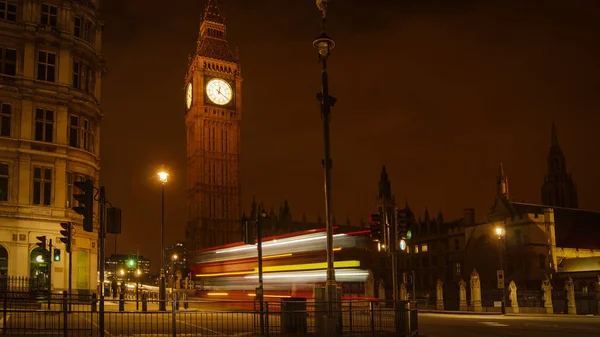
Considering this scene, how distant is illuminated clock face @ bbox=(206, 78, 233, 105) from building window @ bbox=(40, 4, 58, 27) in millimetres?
76628

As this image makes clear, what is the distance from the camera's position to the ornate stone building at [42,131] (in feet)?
118

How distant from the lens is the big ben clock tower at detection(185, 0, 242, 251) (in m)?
116

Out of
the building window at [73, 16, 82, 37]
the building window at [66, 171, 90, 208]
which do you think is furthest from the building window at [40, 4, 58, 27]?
the building window at [66, 171, 90, 208]

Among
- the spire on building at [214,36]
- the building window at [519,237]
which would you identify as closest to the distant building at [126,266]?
the spire on building at [214,36]

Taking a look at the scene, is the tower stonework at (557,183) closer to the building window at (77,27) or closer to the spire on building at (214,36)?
the spire on building at (214,36)

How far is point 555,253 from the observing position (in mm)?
78000

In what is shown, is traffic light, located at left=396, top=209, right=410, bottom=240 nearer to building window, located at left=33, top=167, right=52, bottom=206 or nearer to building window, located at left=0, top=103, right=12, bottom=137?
building window, located at left=33, top=167, right=52, bottom=206

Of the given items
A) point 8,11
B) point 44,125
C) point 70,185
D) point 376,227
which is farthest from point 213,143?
point 376,227

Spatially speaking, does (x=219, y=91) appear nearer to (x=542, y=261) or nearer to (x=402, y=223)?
(x=542, y=261)

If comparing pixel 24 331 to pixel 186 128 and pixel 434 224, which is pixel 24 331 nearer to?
pixel 186 128

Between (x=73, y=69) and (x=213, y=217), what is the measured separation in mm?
80280

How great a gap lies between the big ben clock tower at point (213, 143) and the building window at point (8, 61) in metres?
78.0

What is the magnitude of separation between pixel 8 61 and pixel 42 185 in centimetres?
744

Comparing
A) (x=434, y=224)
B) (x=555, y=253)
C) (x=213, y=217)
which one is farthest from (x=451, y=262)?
(x=213, y=217)
